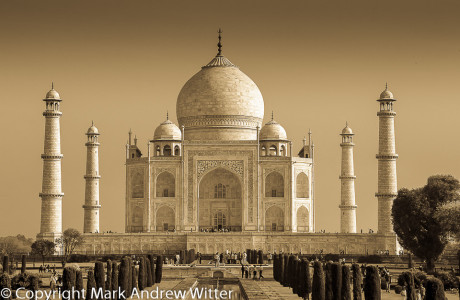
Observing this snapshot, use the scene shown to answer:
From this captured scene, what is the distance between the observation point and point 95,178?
158ft

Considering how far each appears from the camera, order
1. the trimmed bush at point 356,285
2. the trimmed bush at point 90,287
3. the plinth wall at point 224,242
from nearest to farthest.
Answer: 1. the trimmed bush at point 90,287
2. the trimmed bush at point 356,285
3. the plinth wall at point 224,242

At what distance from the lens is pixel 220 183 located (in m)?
48.0

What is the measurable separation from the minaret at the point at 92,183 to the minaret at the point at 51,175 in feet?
11.1

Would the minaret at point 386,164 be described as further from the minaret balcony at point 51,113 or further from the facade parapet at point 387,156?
the minaret balcony at point 51,113

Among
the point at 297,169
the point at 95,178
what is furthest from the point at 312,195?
the point at 95,178

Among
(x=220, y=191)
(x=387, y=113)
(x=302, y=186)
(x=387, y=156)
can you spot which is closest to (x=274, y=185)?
(x=302, y=186)

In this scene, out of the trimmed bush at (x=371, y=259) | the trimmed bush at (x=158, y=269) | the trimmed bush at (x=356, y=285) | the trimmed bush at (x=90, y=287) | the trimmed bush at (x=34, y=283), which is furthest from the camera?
the trimmed bush at (x=371, y=259)

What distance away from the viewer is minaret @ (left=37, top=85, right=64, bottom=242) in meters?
43.9

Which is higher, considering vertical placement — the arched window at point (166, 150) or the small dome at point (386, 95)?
the small dome at point (386, 95)

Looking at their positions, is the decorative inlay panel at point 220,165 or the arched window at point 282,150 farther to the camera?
the arched window at point 282,150

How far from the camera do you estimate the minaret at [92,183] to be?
156 ft

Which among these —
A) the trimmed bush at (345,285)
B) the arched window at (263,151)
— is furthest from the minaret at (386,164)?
the trimmed bush at (345,285)

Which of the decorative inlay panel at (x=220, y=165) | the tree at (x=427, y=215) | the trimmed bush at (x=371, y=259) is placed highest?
the decorative inlay panel at (x=220, y=165)

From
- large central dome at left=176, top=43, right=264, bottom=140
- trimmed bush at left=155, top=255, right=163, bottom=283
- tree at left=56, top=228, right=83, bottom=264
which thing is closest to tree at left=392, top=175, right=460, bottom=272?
trimmed bush at left=155, top=255, right=163, bottom=283
